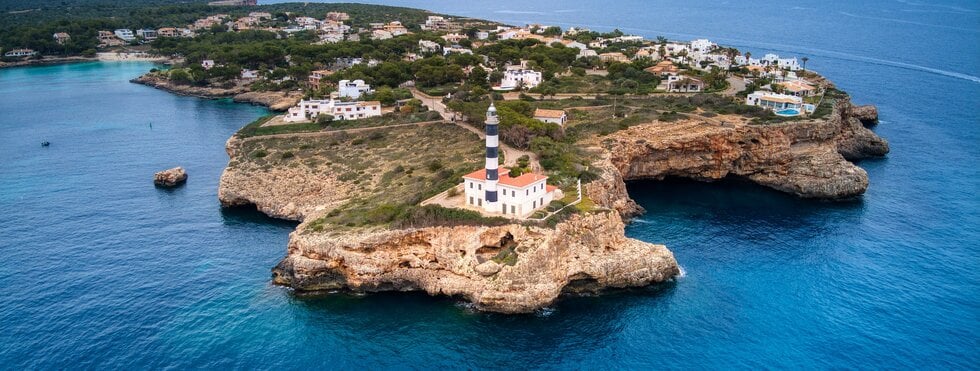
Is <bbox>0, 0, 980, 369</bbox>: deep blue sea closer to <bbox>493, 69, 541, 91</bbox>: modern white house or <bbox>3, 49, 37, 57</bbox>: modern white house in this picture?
<bbox>493, 69, 541, 91</bbox>: modern white house

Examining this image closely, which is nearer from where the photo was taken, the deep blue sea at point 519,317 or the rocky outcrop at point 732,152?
the deep blue sea at point 519,317

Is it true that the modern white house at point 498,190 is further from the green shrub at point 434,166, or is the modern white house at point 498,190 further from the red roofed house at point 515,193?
the green shrub at point 434,166

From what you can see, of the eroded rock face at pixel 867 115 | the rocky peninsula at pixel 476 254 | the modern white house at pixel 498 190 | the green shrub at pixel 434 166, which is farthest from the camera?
the eroded rock face at pixel 867 115

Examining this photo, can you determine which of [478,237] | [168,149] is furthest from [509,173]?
[168,149]

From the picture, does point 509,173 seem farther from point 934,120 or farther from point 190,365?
point 934,120

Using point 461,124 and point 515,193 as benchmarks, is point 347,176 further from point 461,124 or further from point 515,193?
point 515,193

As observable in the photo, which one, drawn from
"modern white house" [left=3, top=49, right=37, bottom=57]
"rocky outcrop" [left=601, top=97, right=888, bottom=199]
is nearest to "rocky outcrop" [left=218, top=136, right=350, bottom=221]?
"rocky outcrop" [left=601, top=97, right=888, bottom=199]

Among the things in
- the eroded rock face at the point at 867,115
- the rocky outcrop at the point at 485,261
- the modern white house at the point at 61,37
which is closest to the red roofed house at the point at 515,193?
the rocky outcrop at the point at 485,261
